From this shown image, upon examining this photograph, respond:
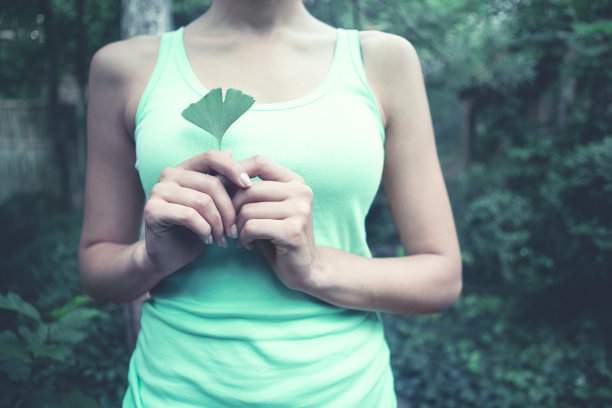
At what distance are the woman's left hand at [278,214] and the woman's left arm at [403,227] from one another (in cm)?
6

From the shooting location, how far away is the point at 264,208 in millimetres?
836

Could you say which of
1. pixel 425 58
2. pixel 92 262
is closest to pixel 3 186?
pixel 425 58

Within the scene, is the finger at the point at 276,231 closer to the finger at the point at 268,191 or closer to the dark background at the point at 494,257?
the finger at the point at 268,191

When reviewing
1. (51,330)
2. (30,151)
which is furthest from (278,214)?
(30,151)

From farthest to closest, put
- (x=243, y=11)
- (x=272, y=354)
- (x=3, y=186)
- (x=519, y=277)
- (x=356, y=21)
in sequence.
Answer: (x=3, y=186), (x=519, y=277), (x=356, y=21), (x=243, y=11), (x=272, y=354)

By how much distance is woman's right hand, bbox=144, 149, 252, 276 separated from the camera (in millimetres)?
824

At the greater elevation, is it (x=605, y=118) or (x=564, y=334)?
(x=605, y=118)

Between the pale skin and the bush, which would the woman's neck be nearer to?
the pale skin

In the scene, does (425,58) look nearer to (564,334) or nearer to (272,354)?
(564,334)

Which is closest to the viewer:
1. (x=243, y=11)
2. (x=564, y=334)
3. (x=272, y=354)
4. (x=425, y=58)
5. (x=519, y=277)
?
(x=272, y=354)

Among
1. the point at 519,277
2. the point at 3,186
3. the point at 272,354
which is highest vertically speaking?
the point at 272,354

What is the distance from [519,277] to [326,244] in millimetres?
4825

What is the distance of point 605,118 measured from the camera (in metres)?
4.46

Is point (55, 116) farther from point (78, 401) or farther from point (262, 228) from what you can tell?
point (262, 228)
